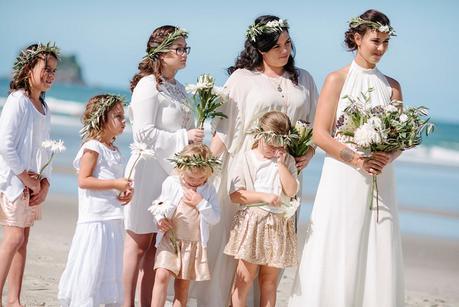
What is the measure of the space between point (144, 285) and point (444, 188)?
14.9 metres

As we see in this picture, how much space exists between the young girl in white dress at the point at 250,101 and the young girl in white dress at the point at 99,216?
903mm

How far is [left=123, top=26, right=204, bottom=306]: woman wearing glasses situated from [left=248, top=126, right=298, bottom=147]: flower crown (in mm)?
418

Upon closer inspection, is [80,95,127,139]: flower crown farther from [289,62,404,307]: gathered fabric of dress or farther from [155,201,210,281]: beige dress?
[289,62,404,307]: gathered fabric of dress

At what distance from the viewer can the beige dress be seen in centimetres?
702

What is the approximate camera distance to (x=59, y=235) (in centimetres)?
1222

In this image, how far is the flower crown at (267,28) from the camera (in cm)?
734

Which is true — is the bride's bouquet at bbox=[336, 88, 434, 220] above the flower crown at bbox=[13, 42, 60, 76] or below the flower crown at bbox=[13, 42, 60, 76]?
below

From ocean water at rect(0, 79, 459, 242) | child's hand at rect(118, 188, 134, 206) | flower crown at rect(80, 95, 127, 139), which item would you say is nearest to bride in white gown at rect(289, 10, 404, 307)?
child's hand at rect(118, 188, 134, 206)

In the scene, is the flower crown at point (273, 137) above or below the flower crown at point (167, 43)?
below

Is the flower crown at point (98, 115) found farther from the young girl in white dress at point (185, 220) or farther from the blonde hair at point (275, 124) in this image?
the blonde hair at point (275, 124)

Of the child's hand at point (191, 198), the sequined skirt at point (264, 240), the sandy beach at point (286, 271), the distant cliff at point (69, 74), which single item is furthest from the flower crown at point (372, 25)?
the distant cliff at point (69, 74)

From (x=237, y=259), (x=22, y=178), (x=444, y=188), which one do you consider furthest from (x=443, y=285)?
(x=444, y=188)

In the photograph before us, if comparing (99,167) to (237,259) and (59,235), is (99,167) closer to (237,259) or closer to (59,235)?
(237,259)

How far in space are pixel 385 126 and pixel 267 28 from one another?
4.06ft
